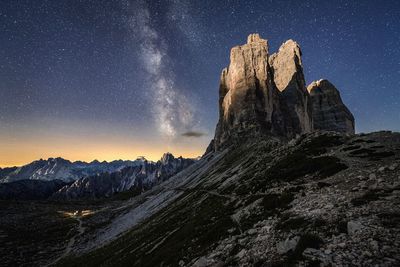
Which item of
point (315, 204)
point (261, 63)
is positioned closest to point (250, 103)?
point (261, 63)

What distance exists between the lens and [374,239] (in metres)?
12.2

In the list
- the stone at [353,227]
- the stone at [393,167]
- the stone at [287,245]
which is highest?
the stone at [393,167]

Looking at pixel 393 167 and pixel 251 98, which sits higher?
pixel 251 98

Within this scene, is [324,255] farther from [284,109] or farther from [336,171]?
[284,109]

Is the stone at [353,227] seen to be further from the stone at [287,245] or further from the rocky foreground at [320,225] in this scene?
the stone at [287,245]

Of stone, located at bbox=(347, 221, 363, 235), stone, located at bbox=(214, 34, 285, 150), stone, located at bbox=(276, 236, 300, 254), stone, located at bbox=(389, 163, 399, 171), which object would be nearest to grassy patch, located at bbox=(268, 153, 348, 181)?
stone, located at bbox=(389, 163, 399, 171)

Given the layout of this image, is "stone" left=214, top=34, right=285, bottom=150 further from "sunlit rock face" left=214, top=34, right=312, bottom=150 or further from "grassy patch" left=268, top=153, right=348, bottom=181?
"grassy patch" left=268, top=153, right=348, bottom=181

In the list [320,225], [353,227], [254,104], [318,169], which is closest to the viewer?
[353,227]

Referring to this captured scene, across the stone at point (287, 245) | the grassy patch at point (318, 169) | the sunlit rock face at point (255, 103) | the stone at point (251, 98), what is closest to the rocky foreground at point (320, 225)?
the stone at point (287, 245)

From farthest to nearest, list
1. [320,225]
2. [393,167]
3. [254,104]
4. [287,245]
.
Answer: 1. [254,104]
2. [393,167]
3. [320,225]
4. [287,245]

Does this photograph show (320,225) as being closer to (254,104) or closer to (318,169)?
(318,169)

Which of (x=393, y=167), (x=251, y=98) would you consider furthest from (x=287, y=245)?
(x=251, y=98)

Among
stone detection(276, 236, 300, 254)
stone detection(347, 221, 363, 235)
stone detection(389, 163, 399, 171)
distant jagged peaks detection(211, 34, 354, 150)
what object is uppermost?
distant jagged peaks detection(211, 34, 354, 150)

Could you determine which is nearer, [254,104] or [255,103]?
[254,104]
